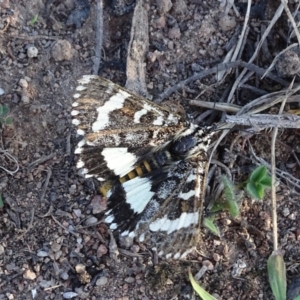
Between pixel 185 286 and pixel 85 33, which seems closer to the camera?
pixel 185 286

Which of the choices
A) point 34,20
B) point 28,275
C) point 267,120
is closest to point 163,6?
point 34,20

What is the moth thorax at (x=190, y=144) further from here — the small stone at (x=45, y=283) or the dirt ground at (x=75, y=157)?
the small stone at (x=45, y=283)

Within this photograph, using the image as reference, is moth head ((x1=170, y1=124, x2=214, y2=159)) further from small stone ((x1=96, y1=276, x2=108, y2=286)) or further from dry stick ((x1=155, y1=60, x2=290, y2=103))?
small stone ((x1=96, y1=276, x2=108, y2=286))

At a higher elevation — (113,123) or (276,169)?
(113,123)

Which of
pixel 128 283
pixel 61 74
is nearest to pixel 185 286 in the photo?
pixel 128 283

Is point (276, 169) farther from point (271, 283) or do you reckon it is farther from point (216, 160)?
point (271, 283)

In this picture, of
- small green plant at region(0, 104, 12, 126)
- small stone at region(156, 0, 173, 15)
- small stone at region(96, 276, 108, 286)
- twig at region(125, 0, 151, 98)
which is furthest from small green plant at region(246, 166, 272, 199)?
small green plant at region(0, 104, 12, 126)
